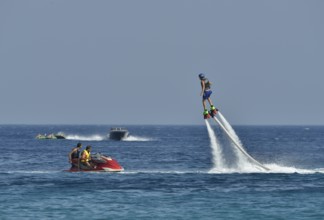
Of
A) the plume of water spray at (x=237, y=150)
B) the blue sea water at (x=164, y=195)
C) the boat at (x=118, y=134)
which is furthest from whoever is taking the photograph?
the boat at (x=118, y=134)

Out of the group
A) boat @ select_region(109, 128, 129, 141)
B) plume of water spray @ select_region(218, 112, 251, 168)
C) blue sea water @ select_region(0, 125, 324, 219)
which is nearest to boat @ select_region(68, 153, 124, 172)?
blue sea water @ select_region(0, 125, 324, 219)

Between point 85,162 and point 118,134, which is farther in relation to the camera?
point 118,134

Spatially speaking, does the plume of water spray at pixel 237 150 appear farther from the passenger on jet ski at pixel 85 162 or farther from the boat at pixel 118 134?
the boat at pixel 118 134

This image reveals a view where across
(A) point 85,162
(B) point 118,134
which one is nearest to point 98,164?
(A) point 85,162

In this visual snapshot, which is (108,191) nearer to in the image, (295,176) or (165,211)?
(165,211)

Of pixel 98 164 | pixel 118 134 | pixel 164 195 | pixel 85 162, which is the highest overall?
pixel 118 134

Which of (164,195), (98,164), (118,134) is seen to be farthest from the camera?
(118,134)

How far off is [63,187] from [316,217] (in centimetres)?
1704

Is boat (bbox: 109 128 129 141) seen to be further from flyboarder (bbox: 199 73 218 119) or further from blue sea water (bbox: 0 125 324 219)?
flyboarder (bbox: 199 73 218 119)

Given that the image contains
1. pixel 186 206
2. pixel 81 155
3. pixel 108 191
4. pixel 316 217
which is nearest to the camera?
pixel 316 217

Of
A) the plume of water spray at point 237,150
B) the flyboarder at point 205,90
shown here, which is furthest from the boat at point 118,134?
the flyboarder at point 205,90

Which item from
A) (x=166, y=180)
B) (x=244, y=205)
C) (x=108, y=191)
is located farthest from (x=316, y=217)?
(x=166, y=180)

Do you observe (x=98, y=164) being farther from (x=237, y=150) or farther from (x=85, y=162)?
A: (x=237, y=150)

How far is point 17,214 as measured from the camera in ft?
109
